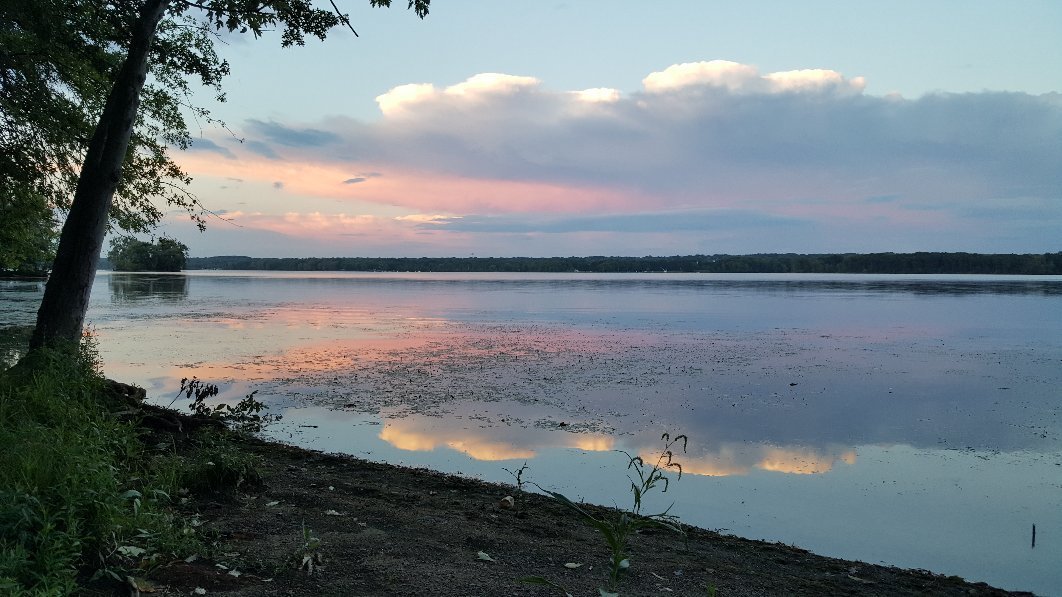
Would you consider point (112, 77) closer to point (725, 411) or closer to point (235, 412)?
point (235, 412)

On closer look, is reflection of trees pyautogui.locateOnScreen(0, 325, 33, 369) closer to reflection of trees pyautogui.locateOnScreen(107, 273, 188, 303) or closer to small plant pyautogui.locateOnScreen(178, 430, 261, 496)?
small plant pyautogui.locateOnScreen(178, 430, 261, 496)

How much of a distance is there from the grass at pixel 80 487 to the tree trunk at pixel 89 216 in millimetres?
1348

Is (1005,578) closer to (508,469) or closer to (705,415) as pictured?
(508,469)

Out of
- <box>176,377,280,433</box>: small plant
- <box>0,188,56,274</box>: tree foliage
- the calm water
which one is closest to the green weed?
<box>176,377,280,433</box>: small plant

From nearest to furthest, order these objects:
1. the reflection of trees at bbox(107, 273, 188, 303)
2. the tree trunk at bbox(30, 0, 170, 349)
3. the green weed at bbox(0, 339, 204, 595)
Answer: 1. the green weed at bbox(0, 339, 204, 595)
2. the tree trunk at bbox(30, 0, 170, 349)
3. the reflection of trees at bbox(107, 273, 188, 303)

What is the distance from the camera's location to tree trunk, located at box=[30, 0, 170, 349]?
7586mm

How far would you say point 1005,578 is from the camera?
5570mm

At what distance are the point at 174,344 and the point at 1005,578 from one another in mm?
17877

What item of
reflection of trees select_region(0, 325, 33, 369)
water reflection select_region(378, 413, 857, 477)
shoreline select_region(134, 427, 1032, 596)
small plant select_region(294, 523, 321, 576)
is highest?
reflection of trees select_region(0, 325, 33, 369)

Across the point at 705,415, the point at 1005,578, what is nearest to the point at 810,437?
the point at 705,415

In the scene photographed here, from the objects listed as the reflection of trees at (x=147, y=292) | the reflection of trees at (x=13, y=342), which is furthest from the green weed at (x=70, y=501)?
the reflection of trees at (x=147, y=292)

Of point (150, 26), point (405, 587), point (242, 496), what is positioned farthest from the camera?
point (150, 26)

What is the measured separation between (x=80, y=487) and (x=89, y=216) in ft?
15.8

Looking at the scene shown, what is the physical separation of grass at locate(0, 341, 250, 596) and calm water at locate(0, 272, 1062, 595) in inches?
115
